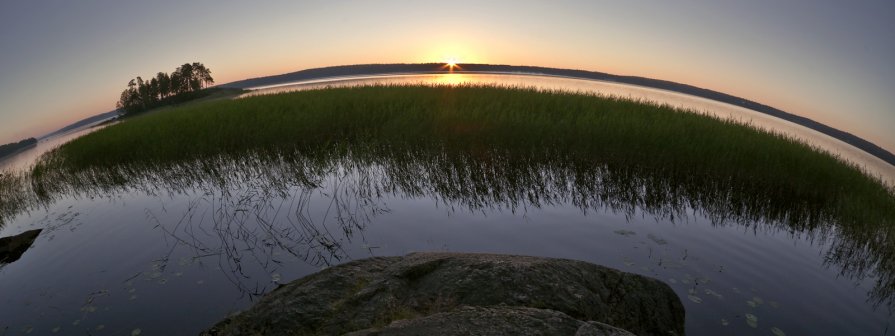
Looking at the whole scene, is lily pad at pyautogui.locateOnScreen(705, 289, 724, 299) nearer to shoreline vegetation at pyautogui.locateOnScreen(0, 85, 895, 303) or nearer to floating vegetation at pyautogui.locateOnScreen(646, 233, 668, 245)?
floating vegetation at pyautogui.locateOnScreen(646, 233, 668, 245)

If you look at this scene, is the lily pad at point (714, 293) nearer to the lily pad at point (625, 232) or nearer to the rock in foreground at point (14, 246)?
the lily pad at point (625, 232)

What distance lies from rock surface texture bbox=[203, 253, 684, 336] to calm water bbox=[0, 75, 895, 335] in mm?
905

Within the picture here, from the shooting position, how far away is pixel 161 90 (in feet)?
197

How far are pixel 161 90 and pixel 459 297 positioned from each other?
7073 cm

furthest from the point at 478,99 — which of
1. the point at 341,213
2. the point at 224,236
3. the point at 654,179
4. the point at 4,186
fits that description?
the point at 4,186

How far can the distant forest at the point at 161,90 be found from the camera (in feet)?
186

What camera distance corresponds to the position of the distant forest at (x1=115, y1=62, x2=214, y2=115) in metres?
56.8

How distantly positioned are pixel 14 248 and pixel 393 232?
5.80 meters

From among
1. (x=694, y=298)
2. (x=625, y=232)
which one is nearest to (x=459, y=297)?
(x=694, y=298)

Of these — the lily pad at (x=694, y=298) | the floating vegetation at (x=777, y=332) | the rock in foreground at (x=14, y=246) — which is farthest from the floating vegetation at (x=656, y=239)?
the rock in foreground at (x=14, y=246)

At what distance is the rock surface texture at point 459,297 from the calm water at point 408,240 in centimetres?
90

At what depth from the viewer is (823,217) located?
23.7ft

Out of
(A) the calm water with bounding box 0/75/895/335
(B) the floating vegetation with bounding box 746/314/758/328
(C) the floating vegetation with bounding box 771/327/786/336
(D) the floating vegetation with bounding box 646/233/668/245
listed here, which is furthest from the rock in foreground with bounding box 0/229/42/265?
(C) the floating vegetation with bounding box 771/327/786/336

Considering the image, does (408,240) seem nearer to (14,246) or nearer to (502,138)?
(502,138)
